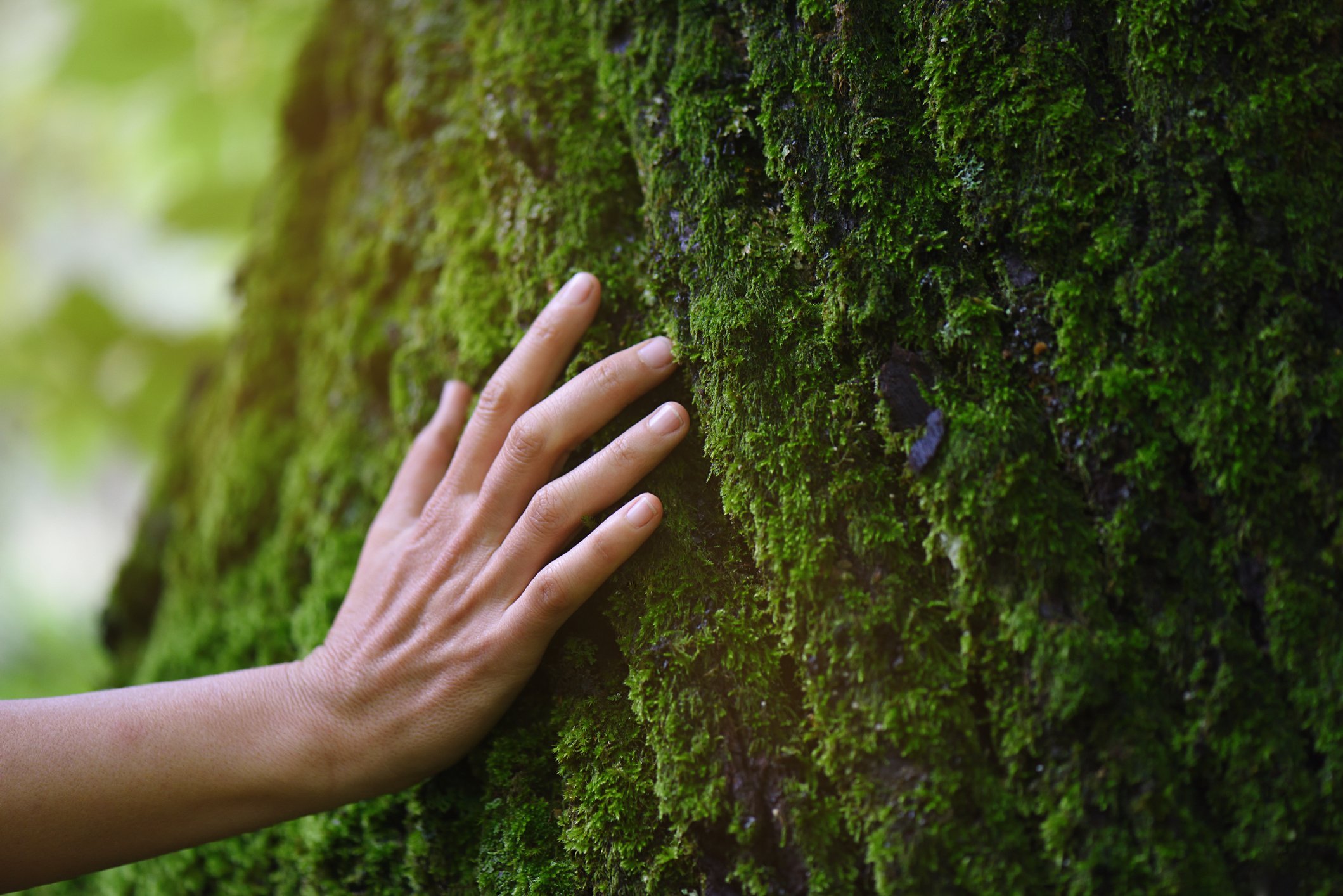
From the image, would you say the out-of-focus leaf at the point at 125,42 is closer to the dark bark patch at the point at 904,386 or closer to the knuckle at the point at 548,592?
the knuckle at the point at 548,592

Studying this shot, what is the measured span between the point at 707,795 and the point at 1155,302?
3.26 ft

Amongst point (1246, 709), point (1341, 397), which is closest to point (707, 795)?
point (1246, 709)

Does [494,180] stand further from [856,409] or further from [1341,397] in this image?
[1341,397]

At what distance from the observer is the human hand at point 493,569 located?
1370mm

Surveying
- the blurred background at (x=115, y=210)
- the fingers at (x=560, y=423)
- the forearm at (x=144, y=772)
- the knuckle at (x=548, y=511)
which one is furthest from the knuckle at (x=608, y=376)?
the blurred background at (x=115, y=210)

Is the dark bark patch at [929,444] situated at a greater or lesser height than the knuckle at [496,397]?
lesser

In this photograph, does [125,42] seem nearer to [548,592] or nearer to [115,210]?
[115,210]

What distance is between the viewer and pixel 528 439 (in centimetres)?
148

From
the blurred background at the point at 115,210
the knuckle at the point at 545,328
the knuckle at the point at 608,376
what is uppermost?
the blurred background at the point at 115,210

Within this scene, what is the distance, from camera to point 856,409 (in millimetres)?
1226

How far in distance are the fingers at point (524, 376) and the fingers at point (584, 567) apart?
0.35m

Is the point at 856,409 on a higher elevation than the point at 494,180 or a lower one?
lower

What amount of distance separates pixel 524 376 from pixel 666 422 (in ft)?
1.22

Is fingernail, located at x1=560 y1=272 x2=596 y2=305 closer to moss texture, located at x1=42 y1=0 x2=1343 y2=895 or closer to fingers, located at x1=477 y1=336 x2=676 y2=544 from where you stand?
moss texture, located at x1=42 y1=0 x2=1343 y2=895
